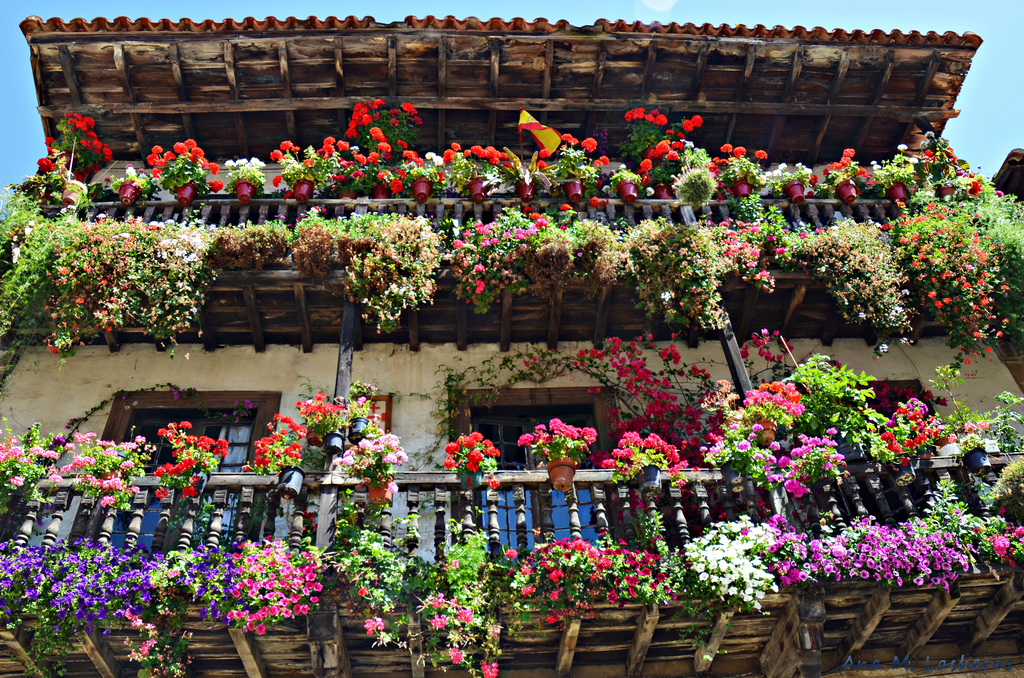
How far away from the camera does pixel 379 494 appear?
22.5ft

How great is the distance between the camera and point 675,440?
880cm

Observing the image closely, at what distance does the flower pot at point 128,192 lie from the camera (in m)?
9.34

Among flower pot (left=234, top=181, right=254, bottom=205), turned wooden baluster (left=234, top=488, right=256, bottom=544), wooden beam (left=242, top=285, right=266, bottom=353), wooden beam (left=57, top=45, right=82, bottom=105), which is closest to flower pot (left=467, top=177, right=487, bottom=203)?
flower pot (left=234, top=181, right=254, bottom=205)

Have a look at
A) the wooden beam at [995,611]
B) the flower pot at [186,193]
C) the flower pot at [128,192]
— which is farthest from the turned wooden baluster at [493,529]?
the flower pot at [128,192]

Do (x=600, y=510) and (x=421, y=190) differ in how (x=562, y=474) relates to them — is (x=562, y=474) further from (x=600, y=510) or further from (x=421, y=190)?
(x=421, y=190)

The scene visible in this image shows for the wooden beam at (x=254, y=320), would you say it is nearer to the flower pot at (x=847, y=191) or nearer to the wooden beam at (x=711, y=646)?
the wooden beam at (x=711, y=646)

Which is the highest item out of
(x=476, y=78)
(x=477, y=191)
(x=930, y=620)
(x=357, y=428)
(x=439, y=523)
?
(x=476, y=78)

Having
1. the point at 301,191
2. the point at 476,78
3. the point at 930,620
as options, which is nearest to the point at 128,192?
the point at 301,191

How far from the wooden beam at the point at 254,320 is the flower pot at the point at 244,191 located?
112cm

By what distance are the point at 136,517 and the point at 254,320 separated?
311 cm

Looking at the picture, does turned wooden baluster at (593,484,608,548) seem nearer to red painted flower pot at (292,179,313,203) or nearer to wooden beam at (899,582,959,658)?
wooden beam at (899,582,959,658)

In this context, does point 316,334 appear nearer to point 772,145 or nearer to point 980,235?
point 772,145

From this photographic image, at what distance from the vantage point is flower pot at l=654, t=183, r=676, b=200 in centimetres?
980

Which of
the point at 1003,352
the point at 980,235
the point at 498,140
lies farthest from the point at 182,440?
the point at 1003,352
